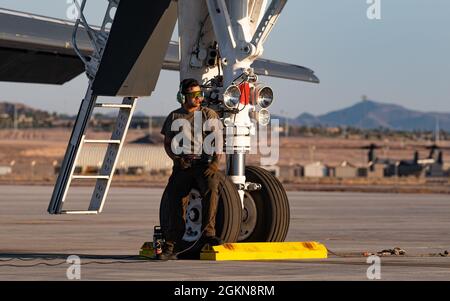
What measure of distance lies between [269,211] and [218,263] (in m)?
1.77

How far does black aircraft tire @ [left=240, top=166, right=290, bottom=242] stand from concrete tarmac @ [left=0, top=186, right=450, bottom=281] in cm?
94

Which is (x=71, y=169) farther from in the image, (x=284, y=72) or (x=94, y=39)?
(x=284, y=72)

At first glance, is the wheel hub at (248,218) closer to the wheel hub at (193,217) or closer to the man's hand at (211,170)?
the wheel hub at (193,217)

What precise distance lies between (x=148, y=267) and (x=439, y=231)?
11136 mm

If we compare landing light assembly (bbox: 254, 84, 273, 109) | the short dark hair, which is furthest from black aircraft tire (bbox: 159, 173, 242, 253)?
the short dark hair

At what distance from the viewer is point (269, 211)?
57.3 feet

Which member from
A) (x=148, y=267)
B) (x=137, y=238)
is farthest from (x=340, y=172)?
(x=148, y=267)

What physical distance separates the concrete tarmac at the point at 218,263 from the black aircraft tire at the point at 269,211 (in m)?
0.94

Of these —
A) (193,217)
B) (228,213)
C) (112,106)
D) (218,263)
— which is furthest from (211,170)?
(112,106)

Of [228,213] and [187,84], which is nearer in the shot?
[228,213]

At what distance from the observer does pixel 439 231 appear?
2519 cm

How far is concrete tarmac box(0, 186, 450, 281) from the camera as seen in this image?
1438 centimetres

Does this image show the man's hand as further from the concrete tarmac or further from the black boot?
the concrete tarmac

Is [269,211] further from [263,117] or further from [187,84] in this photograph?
[187,84]
